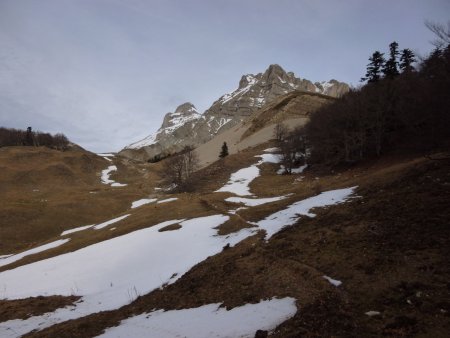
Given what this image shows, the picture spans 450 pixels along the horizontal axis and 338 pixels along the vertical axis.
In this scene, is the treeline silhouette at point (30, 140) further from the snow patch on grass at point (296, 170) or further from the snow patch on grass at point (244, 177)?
the snow patch on grass at point (296, 170)

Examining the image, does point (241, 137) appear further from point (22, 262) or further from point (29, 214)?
point (22, 262)

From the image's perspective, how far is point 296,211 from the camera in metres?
27.1

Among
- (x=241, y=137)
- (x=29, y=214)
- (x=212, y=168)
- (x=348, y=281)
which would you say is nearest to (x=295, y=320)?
(x=348, y=281)

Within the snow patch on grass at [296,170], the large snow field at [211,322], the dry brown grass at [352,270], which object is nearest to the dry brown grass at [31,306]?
the dry brown grass at [352,270]

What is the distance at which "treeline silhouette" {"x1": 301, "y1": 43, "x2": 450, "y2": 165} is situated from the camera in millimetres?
33438

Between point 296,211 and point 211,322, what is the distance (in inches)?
623

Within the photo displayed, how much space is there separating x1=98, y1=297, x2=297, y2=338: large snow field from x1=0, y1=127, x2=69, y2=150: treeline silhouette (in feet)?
506

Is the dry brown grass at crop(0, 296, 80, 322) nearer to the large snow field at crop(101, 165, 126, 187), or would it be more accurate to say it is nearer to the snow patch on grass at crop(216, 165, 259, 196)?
the snow patch on grass at crop(216, 165, 259, 196)

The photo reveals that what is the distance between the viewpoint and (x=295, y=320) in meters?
10.7

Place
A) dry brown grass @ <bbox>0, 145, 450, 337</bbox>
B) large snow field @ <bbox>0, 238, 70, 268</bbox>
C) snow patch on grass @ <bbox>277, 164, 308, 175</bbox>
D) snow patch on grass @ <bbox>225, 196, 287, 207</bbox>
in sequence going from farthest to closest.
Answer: snow patch on grass @ <bbox>277, 164, 308, 175</bbox> → snow patch on grass @ <bbox>225, 196, 287, 207</bbox> → large snow field @ <bbox>0, 238, 70, 268</bbox> → dry brown grass @ <bbox>0, 145, 450, 337</bbox>

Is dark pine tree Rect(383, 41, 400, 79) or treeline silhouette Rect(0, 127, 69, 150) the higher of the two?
treeline silhouette Rect(0, 127, 69, 150)

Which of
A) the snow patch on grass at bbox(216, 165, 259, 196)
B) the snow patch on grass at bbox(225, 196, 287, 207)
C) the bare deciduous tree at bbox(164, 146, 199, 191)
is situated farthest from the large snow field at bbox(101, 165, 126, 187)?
the snow patch on grass at bbox(225, 196, 287, 207)

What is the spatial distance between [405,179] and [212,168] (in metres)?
57.8

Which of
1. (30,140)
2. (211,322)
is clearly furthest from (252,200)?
(30,140)
